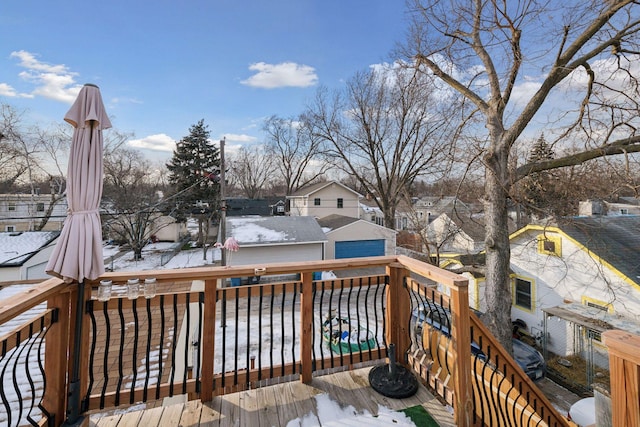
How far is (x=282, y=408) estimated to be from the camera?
2225 millimetres

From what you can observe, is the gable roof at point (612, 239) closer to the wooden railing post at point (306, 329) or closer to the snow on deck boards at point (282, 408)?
the snow on deck boards at point (282, 408)

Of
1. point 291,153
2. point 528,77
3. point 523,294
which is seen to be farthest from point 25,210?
point 523,294

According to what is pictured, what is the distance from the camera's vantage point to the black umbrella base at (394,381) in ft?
7.84

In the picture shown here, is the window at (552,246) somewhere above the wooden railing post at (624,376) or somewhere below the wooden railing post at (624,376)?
below

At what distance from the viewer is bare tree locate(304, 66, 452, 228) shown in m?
19.1

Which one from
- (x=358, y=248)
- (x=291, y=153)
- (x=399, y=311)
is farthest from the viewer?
(x=291, y=153)

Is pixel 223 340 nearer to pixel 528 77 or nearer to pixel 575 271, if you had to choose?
pixel 528 77

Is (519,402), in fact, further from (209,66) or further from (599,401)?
(209,66)

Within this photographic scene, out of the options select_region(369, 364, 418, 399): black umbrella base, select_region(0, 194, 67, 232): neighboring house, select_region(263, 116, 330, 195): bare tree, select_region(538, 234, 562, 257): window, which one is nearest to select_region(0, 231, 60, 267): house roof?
select_region(0, 194, 67, 232): neighboring house

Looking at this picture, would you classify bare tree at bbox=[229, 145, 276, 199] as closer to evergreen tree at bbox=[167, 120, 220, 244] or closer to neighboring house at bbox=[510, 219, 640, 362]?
evergreen tree at bbox=[167, 120, 220, 244]

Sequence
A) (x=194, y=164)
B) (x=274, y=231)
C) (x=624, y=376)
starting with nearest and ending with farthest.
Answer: (x=624, y=376) < (x=274, y=231) < (x=194, y=164)

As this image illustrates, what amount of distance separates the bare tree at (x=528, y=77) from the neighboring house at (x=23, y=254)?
12419mm

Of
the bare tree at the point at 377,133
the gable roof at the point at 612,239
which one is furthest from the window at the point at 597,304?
the bare tree at the point at 377,133

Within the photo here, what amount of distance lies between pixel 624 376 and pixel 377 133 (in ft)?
67.0
